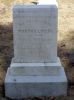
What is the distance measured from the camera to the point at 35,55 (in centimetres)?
566

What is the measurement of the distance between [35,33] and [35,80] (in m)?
0.70

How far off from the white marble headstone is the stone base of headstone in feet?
0.40

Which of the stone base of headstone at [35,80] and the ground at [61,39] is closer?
the stone base of headstone at [35,80]

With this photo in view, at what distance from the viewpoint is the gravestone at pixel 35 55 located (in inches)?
213

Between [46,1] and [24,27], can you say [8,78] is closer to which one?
[24,27]

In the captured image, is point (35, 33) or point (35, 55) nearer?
point (35, 33)

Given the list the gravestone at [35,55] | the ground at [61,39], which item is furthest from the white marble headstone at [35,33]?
the ground at [61,39]

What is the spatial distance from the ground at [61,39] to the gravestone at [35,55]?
0.65 feet

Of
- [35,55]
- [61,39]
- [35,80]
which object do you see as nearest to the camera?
[35,80]

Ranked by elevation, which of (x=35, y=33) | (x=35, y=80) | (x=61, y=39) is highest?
(x=35, y=33)

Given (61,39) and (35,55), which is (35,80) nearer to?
(35,55)

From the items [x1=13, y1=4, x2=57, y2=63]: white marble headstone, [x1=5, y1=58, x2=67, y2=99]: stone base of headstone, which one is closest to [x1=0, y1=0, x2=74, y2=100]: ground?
[x1=5, y1=58, x2=67, y2=99]: stone base of headstone

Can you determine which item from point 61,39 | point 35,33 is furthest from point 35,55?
point 61,39

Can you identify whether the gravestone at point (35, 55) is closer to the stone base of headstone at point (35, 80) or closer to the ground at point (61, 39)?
the stone base of headstone at point (35, 80)
